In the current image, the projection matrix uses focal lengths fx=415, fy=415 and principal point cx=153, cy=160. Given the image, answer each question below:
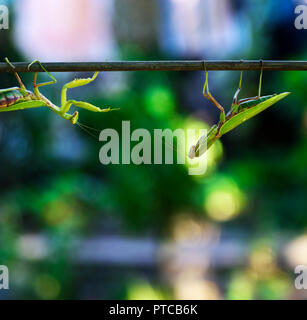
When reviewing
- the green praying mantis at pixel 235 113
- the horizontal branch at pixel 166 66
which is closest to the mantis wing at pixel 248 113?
the green praying mantis at pixel 235 113

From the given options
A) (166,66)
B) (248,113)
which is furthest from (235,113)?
(166,66)

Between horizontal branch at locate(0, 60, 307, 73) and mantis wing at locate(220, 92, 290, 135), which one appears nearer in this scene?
horizontal branch at locate(0, 60, 307, 73)

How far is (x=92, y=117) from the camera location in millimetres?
4234

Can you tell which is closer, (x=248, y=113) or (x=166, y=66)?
(x=166, y=66)

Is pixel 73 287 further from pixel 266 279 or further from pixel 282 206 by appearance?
pixel 282 206

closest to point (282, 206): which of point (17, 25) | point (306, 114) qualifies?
point (306, 114)

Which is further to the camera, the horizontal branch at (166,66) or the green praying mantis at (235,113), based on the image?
the green praying mantis at (235,113)

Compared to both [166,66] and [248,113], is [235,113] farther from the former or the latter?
[166,66]

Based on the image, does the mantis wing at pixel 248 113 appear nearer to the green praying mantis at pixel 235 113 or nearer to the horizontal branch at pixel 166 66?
the green praying mantis at pixel 235 113

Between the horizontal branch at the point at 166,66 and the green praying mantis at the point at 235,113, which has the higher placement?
the green praying mantis at the point at 235,113

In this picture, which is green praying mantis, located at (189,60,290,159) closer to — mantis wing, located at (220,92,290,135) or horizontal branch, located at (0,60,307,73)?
mantis wing, located at (220,92,290,135)

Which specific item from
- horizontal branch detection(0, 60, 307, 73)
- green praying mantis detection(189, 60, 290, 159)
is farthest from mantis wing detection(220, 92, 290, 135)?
horizontal branch detection(0, 60, 307, 73)

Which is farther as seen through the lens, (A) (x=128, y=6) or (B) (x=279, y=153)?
(A) (x=128, y=6)

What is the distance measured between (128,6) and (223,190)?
3.38m
